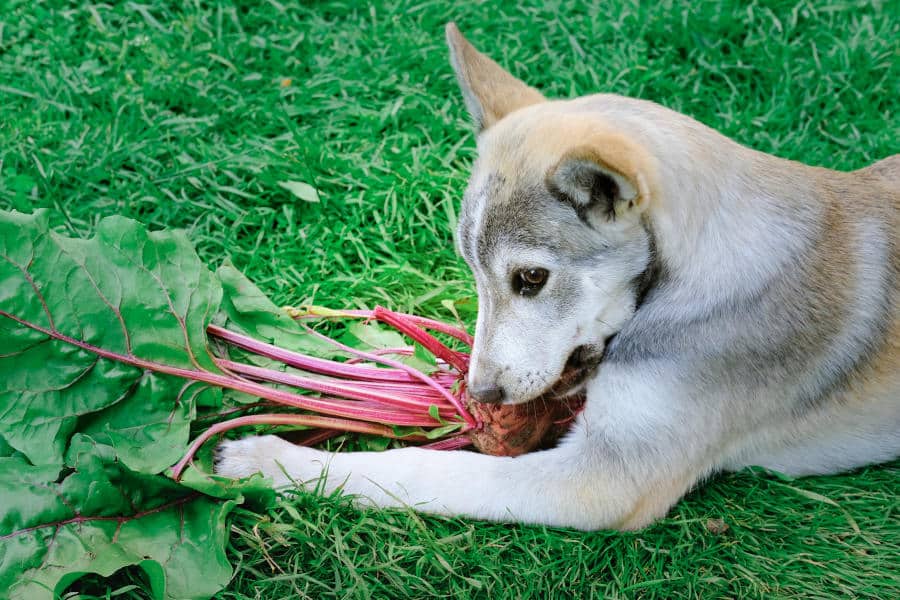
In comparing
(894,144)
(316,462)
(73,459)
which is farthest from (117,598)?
(894,144)

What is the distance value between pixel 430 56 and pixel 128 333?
316 cm

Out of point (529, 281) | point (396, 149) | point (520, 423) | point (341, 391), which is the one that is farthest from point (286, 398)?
point (396, 149)

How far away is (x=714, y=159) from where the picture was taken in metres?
3.30

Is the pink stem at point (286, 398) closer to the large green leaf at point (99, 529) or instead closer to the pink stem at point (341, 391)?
the pink stem at point (341, 391)

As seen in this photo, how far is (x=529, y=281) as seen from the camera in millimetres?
3348

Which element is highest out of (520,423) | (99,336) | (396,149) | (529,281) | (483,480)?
(529,281)

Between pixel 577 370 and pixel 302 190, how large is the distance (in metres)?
2.30

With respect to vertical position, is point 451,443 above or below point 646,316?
below

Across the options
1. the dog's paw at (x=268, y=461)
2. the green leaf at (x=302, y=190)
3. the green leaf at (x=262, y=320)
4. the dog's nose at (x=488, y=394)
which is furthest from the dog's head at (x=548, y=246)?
the green leaf at (x=302, y=190)

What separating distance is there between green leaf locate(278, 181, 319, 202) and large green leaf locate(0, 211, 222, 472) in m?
1.33

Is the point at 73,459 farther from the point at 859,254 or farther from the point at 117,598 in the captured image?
the point at 859,254

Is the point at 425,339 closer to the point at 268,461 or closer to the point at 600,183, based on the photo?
the point at 268,461

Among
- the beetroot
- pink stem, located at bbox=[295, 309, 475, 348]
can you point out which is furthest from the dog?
pink stem, located at bbox=[295, 309, 475, 348]

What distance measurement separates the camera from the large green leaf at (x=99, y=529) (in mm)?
3123
